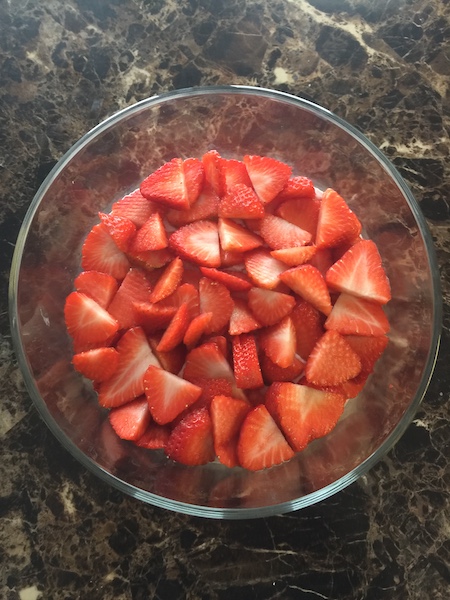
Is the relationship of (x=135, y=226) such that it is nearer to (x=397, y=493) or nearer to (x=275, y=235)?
(x=275, y=235)

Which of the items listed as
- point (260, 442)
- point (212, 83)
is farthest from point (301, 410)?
point (212, 83)

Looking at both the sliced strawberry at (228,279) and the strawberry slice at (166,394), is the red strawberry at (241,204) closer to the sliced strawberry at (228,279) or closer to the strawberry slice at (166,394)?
the sliced strawberry at (228,279)

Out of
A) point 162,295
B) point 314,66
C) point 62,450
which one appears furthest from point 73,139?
point 62,450

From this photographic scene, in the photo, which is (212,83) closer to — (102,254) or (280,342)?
(102,254)

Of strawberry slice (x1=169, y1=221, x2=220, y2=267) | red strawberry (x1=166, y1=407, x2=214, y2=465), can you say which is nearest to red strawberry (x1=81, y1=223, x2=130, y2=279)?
strawberry slice (x1=169, y1=221, x2=220, y2=267)

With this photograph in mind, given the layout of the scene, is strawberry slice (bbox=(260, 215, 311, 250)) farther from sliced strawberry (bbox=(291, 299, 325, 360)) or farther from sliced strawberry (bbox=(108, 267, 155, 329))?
sliced strawberry (bbox=(108, 267, 155, 329))
